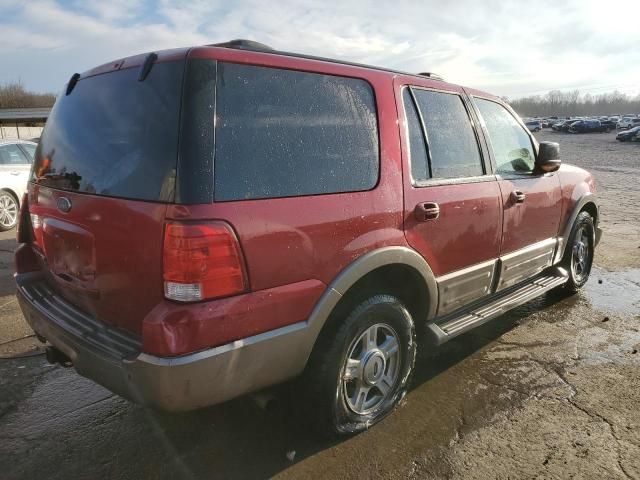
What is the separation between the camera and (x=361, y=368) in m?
2.67

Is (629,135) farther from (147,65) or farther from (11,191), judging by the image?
(147,65)

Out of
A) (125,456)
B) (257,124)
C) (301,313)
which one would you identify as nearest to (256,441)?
(125,456)

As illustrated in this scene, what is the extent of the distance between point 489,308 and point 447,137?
1263 millimetres

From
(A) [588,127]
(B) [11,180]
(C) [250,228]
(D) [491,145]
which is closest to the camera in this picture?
(C) [250,228]

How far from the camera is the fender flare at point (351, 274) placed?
7.61ft

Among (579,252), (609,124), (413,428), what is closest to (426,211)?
(413,428)

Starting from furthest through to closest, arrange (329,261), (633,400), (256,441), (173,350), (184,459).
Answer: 1. (633,400)
2. (256,441)
3. (184,459)
4. (329,261)
5. (173,350)

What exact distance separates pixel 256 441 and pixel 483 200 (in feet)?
6.88

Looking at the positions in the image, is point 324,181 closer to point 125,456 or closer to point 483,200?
point 483,200

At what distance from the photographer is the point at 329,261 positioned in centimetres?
235

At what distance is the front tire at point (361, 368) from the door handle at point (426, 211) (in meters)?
0.50

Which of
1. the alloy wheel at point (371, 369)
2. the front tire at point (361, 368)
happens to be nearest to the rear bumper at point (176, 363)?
the front tire at point (361, 368)

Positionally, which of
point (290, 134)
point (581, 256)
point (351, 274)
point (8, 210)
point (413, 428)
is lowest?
point (413, 428)

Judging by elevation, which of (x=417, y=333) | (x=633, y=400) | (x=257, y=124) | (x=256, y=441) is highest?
(x=257, y=124)
